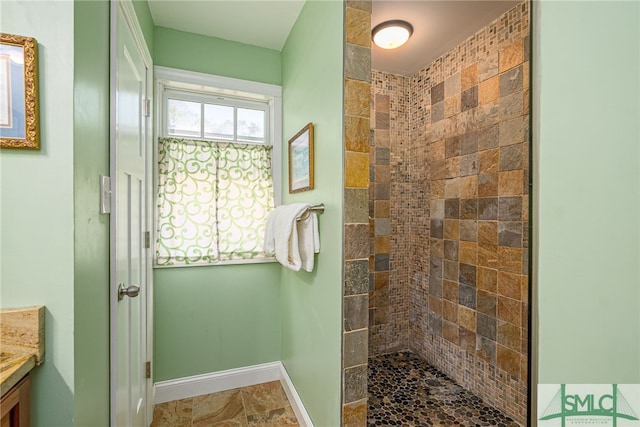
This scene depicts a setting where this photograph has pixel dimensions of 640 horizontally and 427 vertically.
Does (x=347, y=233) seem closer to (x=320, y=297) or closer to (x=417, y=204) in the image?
(x=320, y=297)

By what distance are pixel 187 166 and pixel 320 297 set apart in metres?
1.25

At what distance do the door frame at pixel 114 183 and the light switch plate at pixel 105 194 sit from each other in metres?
0.02

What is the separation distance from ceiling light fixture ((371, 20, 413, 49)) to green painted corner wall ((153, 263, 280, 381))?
5.79ft

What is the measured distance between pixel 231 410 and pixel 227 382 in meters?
0.22

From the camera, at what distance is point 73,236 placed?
70 cm

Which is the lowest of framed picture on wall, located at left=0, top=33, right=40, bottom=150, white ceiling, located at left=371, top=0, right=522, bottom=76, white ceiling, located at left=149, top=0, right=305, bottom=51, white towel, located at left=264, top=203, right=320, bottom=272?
A: white towel, located at left=264, top=203, right=320, bottom=272

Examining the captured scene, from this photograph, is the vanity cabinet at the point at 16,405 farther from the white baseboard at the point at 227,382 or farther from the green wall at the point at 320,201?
the white baseboard at the point at 227,382

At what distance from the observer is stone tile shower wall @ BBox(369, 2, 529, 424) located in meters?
1.72

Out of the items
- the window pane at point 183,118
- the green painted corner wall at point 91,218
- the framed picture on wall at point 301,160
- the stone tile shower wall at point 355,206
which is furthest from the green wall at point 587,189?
the window pane at point 183,118

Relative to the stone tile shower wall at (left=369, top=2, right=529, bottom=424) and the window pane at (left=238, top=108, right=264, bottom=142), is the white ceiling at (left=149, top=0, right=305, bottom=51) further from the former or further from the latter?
the stone tile shower wall at (left=369, top=2, right=529, bottom=424)

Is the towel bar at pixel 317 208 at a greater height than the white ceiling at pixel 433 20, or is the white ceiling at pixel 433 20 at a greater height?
the white ceiling at pixel 433 20

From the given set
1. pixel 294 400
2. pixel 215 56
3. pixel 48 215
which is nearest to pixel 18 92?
pixel 48 215

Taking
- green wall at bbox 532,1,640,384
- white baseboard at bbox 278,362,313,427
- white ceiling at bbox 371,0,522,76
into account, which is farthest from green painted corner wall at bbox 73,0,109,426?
white ceiling at bbox 371,0,522,76

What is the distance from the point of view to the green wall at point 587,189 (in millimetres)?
576
